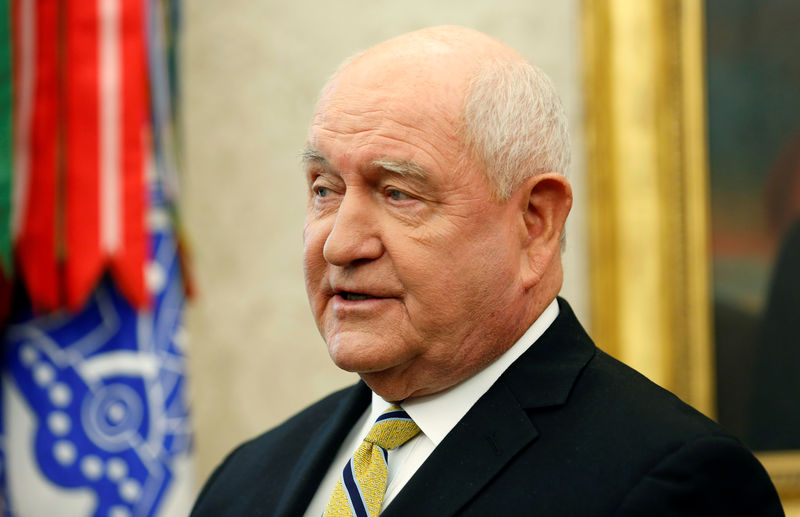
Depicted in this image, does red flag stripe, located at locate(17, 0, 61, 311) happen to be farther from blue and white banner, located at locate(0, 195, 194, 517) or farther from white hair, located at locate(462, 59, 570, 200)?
white hair, located at locate(462, 59, 570, 200)

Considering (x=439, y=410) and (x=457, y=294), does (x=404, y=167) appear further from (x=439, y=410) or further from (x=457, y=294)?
(x=439, y=410)

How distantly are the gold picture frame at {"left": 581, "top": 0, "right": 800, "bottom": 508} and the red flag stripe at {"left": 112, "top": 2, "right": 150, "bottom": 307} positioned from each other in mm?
1598

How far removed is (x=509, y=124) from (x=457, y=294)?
0.91 ft

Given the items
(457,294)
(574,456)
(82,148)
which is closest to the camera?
(574,456)

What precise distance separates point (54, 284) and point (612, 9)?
208 centimetres

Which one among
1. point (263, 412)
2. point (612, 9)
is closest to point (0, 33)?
point (263, 412)

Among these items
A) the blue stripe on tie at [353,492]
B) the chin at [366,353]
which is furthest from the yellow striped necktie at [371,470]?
the chin at [366,353]

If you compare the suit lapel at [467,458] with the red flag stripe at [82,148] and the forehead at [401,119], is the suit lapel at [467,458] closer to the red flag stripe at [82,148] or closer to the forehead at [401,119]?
the forehead at [401,119]

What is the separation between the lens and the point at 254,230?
3.33 meters

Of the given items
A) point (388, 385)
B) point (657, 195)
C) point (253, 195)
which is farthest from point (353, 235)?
point (657, 195)

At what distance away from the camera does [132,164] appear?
274cm

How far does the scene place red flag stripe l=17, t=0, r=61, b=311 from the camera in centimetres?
267

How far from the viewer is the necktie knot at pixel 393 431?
5.04ft

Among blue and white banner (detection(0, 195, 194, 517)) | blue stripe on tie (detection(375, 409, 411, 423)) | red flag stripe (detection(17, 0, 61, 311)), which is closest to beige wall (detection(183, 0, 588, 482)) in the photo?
blue and white banner (detection(0, 195, 194, 517))
